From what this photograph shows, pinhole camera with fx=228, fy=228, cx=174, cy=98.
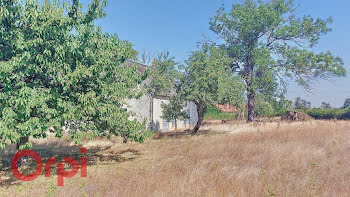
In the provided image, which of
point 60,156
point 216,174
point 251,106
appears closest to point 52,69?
point 216,174

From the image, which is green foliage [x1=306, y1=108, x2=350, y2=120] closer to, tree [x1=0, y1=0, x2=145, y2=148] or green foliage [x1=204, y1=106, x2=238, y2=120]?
green foliage [x1=204, y1=106, x2=238, y2=120]

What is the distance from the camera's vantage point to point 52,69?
607 centimetres

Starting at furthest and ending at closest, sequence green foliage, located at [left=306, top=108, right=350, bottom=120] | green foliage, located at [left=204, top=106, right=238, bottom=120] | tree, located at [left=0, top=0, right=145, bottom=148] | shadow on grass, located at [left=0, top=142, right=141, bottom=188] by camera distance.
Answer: green foliage, located at [left=204, top=106, right=238, bottom=120] → green foliage, located at [left=306, top=108, right=350, bottom=120] → shadow on grass, located at [left=0, top=142, right=141, bottom=188] → tree, located at [left=0, top=0, right=145, bottom=148]

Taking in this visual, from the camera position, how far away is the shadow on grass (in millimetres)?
7447

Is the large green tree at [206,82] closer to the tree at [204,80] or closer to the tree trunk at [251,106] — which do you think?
the tree at [204,80]

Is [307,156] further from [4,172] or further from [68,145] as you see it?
[68,145]

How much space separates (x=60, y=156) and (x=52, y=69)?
571 centimetres

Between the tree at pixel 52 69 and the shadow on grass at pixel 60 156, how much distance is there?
171cm

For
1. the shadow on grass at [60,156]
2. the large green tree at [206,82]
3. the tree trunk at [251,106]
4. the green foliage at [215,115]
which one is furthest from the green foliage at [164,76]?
the green foliage at [215,115]

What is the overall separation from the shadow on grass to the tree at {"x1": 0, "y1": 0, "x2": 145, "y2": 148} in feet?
5.62

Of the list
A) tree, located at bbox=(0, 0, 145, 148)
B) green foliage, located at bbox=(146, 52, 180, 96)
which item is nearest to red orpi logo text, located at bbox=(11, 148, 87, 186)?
tree, located at bbox=(0, 0, 145, 148)

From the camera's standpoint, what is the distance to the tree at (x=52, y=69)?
5.50 m

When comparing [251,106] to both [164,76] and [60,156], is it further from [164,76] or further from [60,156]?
[60,156]

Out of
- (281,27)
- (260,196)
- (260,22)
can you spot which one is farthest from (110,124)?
(281,27)
